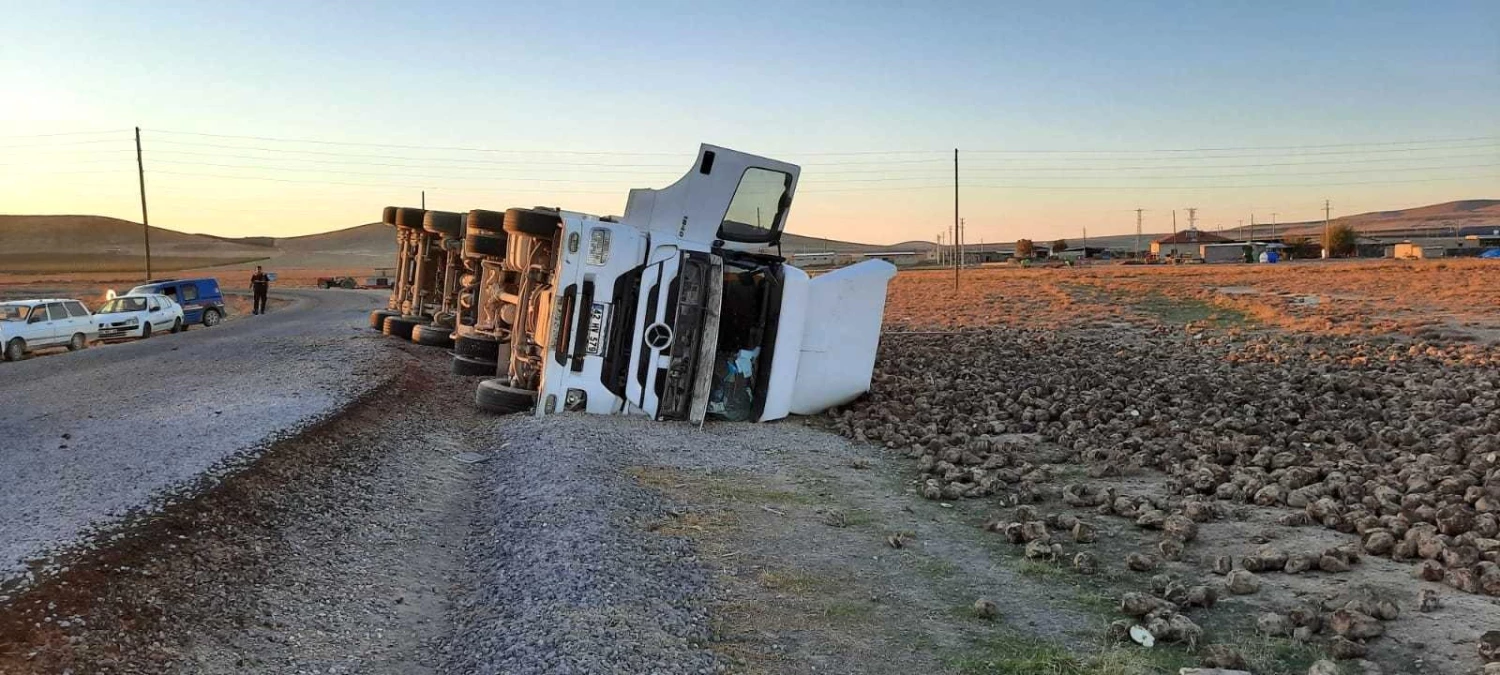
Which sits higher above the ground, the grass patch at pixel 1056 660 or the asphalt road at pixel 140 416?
the asphalt road at pixel 140 416

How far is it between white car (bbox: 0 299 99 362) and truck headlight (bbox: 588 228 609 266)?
18.6 meters

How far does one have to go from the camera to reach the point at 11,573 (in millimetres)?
5469

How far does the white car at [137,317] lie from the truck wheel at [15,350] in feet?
9.71

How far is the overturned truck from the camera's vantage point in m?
10.7

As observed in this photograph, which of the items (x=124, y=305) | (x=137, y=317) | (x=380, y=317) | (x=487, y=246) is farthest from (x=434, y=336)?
(x=124, y=305)

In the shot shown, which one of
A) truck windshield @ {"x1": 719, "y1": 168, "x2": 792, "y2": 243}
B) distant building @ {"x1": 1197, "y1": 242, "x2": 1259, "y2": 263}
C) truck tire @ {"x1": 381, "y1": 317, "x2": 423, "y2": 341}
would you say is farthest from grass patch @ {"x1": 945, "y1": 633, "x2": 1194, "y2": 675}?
distant building @ {"x1": 1197, "y1": 242, "x2": 1259, "y2": 263}

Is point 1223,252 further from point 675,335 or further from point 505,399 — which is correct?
point 505,399

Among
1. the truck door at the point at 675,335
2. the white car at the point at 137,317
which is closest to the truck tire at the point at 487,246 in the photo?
the truck door at the point at 675,335

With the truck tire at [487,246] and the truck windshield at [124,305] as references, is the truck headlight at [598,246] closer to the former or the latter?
the truck tire at [487,246]

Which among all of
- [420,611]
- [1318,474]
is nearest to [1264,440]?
[1318,474]

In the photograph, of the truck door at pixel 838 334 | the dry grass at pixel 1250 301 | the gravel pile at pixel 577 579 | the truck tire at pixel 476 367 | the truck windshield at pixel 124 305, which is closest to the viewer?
the gravel pile at pixel 577 579

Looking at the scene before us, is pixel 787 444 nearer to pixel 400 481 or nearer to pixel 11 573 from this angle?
pixel 400 481

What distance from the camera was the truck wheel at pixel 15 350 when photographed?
2327 centimetres

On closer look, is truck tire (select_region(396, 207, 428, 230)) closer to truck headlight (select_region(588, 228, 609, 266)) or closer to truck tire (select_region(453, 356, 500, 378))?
truck tire (select_region(453, 356, 500, 378))
